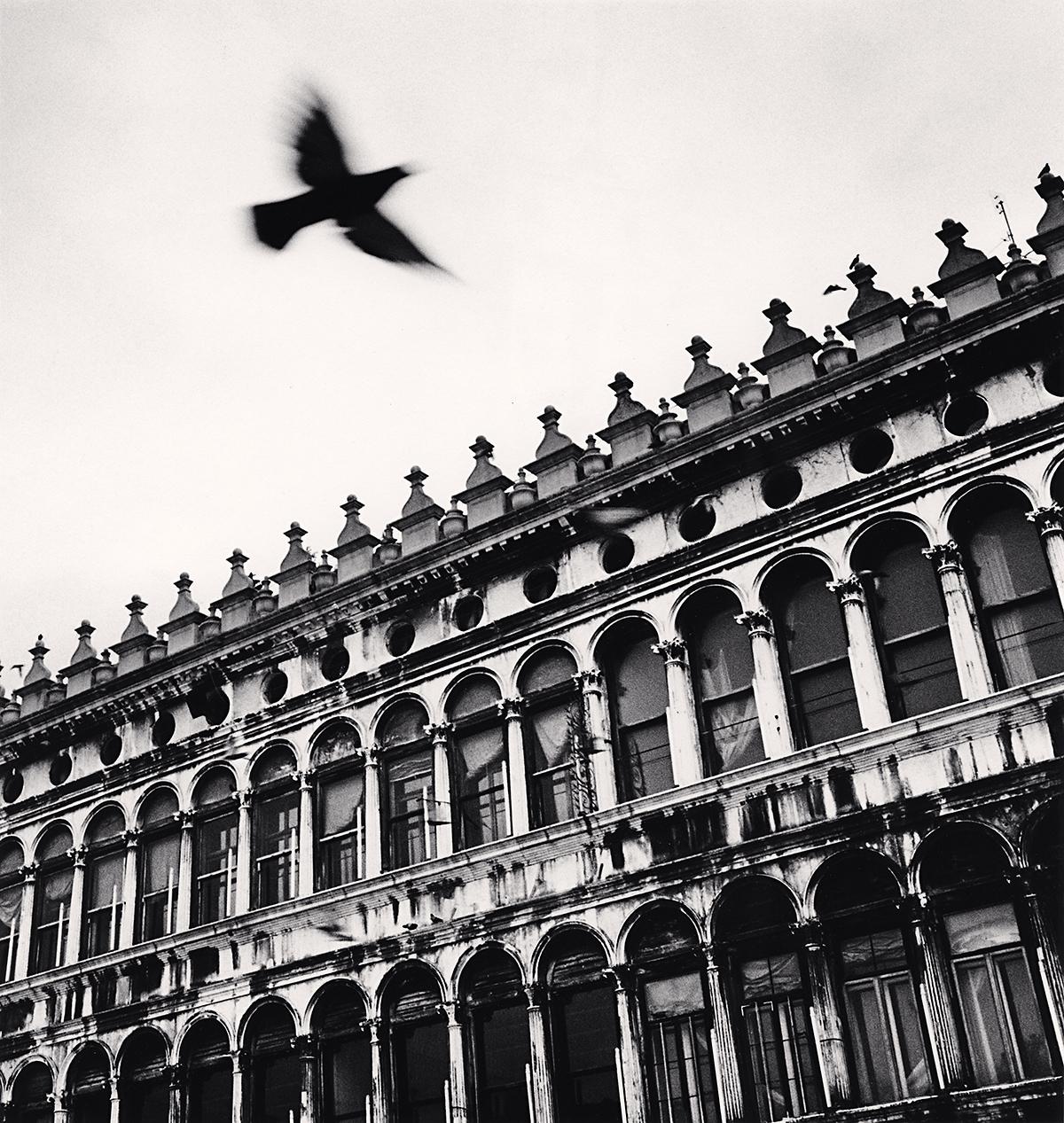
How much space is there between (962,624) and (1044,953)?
13.1 ft

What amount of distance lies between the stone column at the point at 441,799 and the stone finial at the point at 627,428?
4652mm

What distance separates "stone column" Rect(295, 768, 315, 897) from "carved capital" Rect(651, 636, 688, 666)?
613cm

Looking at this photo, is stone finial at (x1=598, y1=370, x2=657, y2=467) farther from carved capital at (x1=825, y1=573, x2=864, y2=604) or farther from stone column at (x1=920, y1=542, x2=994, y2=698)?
stone column at (x1=920, y1=542, x2=994, y2=698)

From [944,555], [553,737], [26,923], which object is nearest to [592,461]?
[553,737]

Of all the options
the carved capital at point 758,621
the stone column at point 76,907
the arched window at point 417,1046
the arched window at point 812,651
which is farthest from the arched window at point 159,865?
the arched window at point 812,651

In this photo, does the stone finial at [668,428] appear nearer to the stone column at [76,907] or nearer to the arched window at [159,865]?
the arched window at [159,865]

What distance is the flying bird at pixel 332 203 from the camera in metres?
13.4

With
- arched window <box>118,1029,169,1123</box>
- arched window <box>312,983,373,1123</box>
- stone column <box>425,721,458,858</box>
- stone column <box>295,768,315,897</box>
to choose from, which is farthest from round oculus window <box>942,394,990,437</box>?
arched window <box>118,1029,169,1123</box>

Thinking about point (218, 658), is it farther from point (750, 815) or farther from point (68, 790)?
point (750, 815)

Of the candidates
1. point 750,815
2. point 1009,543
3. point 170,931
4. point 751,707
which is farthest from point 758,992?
point 170,931

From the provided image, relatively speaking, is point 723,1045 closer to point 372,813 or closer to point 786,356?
point 372,813

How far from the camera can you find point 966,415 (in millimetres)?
19812

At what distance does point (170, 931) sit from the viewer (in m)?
24.4

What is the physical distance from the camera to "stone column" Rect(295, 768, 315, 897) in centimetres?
2294
